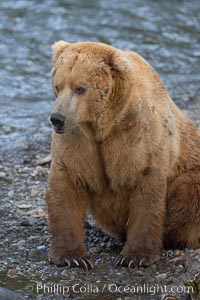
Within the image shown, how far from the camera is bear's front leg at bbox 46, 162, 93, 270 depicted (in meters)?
6.31

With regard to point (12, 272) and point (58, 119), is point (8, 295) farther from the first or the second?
point (58, 119)

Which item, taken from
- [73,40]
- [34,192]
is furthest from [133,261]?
[73,40]

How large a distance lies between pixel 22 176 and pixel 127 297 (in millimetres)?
3346

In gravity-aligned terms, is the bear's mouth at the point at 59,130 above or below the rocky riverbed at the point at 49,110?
above

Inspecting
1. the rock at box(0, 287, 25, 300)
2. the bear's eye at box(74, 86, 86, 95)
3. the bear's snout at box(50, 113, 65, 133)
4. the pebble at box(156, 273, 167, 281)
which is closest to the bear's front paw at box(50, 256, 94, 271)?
the pebble at box(156, 273, 167, 281)

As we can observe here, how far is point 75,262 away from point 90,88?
1227mm

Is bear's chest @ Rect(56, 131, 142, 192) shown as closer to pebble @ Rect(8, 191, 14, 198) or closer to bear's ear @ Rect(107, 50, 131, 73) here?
bear's ear @ Rect(107, 50, 131, 73)

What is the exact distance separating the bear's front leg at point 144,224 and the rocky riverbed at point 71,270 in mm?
85

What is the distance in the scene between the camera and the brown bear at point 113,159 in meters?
6.05

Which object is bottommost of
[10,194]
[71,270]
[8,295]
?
[10,194]

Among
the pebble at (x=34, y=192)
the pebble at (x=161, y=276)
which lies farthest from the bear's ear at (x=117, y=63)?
the pebble at (x=34, y=192)

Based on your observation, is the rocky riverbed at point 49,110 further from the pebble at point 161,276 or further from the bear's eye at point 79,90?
the bear's eye at point 79,90

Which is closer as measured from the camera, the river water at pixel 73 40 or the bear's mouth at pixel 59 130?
the bear's mouth at pixel 59 130

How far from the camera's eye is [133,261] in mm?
6305
